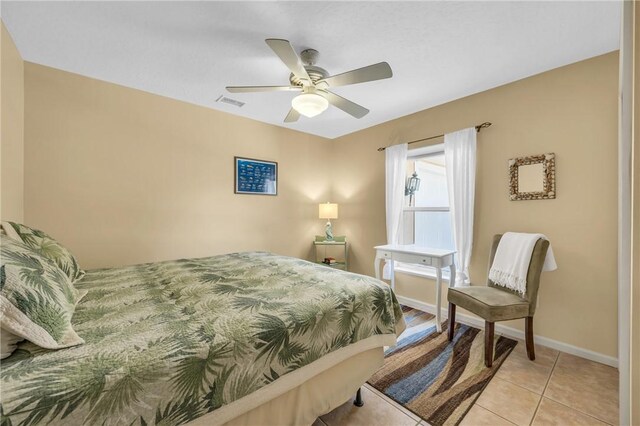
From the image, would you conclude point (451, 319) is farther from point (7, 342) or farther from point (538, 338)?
point (7, 342)

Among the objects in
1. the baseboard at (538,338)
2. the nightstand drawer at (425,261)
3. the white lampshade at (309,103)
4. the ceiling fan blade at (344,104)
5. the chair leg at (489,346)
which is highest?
the ceiling fan blade at (344,104)

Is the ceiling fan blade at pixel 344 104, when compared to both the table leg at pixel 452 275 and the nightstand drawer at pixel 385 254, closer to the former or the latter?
the nightstand drawer at pixel 385 254

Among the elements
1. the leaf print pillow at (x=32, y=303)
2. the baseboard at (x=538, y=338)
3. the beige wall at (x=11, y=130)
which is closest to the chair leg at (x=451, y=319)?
the baseboard at (x=538, y=338)

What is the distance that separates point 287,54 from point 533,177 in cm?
249

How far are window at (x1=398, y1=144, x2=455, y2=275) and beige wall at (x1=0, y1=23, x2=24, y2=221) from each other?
3.89 metres

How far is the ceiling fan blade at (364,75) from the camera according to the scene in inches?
69.8

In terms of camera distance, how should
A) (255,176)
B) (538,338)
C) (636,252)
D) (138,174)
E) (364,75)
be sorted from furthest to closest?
(255,176) → (138,174) → (538,338) → (364,75) → (636,252)

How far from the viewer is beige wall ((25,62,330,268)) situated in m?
2.44

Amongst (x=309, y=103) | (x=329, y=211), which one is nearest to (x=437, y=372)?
(x=309, y=103)

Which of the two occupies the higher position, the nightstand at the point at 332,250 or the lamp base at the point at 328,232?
the lamp base at the point at 328,232

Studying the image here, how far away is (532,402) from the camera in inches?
67.5

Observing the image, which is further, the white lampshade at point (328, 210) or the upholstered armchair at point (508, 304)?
the white lampshade at point (328, 210)

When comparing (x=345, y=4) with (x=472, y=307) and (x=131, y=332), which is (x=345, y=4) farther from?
(x=472, y=307)

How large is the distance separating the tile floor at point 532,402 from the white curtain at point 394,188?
1819 mm
